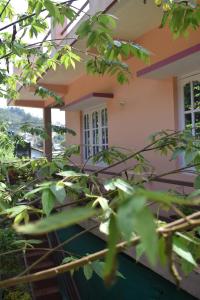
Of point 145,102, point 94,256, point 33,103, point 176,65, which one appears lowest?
point 94,256

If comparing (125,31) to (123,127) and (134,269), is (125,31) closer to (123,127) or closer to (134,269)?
(123,127)

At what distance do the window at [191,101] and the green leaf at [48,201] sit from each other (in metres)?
5.00

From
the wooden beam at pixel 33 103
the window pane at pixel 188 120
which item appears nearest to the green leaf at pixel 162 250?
the window pane at pixel 188 120

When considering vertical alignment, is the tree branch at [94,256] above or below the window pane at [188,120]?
below

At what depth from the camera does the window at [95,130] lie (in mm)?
9758

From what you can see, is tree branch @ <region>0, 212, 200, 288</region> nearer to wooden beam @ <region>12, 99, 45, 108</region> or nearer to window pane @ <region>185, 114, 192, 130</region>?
window pane @ <region>185, 114, 192, 130</region>

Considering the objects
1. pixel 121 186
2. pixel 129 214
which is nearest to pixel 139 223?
pixel 129 214

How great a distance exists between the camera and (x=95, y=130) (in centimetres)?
1046

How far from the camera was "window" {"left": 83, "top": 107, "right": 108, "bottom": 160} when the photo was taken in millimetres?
9758

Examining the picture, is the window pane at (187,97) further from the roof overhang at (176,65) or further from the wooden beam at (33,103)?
the wooden beam at (33,103)

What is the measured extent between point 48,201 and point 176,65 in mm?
4938

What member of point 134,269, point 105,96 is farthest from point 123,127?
point 134,269

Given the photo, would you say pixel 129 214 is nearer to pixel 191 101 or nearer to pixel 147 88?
pixel 191 101

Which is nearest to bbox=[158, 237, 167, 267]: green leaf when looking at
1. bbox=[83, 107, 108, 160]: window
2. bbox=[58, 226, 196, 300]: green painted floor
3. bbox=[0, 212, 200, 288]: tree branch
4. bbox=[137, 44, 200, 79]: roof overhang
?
bbox=[0, 212, 200, 288]: tree branch
